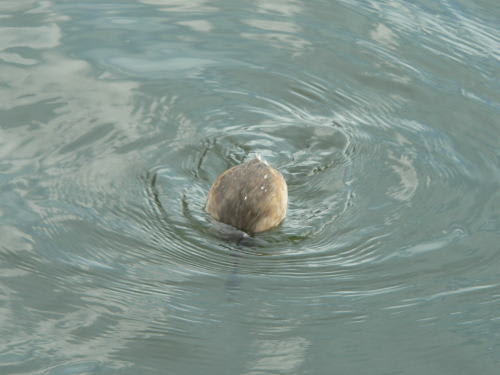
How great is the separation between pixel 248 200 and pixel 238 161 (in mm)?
1518

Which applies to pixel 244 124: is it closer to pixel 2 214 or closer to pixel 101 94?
pixel 101 94

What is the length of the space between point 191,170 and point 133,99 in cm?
167

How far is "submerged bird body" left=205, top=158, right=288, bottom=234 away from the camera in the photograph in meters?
7.75

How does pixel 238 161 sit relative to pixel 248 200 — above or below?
below

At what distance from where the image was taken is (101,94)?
10047 mm

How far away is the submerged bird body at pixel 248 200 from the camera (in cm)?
775

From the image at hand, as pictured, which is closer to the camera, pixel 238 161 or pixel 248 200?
pixel 248 200

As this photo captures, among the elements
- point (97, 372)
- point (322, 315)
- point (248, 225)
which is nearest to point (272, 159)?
point (248, 225)

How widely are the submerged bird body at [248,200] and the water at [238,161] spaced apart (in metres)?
0.14

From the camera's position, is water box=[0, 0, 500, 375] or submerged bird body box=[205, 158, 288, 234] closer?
water box=[0, 0, 500, 375]

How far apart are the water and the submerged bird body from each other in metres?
0.14

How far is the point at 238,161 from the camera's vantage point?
922 centimetres

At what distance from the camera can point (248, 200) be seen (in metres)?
7.76

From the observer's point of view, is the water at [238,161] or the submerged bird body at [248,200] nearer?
the water at [238,161]
